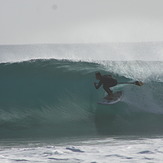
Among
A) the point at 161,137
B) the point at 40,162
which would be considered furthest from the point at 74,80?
the point at 40,162

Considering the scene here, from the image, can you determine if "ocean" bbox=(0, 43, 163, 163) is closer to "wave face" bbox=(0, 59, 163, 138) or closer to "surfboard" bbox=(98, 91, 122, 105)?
"wave face" bbox=(0, 59, 163, 138)

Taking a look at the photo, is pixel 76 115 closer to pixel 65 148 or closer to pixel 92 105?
pixel 92 105

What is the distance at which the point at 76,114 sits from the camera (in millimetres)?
14211

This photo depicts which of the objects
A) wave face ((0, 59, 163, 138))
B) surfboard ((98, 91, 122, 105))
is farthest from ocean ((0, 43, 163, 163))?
surfboard ((98, 91, 122, 105))

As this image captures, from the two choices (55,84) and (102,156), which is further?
(55,84)

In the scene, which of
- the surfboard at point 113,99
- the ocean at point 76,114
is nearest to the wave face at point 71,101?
the ocean at point 76,114

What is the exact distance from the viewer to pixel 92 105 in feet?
48.3

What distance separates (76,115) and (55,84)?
2.18 meters

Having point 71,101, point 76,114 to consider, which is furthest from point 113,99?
point 71,101

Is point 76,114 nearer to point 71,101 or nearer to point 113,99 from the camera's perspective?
point 71,101

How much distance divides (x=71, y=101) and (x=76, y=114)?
1.06m

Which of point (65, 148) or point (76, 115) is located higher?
point (76, 115)

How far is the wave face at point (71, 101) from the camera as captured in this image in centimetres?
1301

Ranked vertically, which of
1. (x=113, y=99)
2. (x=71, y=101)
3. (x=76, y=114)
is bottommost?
(x=76, y=114)
